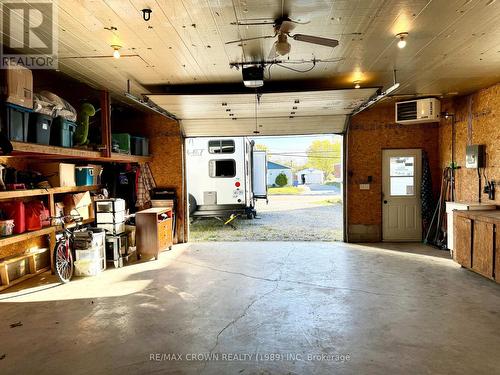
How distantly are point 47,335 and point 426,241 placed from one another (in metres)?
7.06

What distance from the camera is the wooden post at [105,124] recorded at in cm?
541

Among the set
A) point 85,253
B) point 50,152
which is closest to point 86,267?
point 85,253

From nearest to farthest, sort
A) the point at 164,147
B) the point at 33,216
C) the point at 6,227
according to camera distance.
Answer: the point at 6,227, the point at 33,216, the point at 164,147

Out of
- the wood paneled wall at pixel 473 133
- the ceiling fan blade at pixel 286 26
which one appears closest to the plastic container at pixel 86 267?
the ceiling fan blade at pixel 286 26

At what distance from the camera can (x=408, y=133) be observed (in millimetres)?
7359

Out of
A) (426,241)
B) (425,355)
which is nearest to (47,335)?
(425,355)

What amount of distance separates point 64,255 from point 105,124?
2.14m

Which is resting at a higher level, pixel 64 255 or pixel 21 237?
pixel 21 237

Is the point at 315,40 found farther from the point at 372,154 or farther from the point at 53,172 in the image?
the point at 372,154

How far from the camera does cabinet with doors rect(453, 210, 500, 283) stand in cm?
449

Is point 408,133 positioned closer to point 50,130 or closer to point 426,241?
point 426,241

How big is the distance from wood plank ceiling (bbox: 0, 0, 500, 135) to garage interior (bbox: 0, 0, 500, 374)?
0.03 metres

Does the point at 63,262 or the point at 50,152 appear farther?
the point at 63,262

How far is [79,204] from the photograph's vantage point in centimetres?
580
